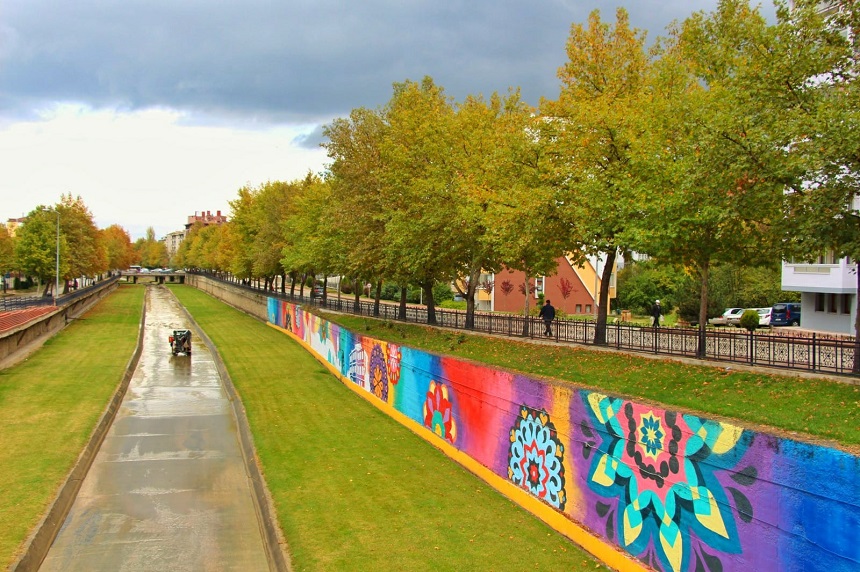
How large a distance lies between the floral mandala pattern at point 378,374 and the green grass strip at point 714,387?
13.3 feet

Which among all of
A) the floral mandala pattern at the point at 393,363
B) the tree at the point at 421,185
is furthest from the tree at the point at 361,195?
the floral mandala pattern at the point at 393,363

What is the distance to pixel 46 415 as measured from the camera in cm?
2673

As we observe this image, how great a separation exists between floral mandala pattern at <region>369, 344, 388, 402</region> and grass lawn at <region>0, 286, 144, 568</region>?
10.8m

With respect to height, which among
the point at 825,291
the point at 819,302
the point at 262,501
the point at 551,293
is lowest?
the point at 262,501

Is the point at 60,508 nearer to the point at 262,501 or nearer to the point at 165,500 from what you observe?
the point at 165,500

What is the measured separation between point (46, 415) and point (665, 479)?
23.7 meters

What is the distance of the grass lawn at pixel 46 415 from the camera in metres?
16.8

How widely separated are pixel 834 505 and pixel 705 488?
7.48 ft

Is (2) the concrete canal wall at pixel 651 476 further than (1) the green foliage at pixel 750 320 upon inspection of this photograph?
No

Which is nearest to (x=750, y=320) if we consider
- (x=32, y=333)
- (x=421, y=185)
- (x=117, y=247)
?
(x=421, y=185)

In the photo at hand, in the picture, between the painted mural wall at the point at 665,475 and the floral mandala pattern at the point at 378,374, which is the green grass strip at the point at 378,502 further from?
the painted mural wall at the point at 665,475

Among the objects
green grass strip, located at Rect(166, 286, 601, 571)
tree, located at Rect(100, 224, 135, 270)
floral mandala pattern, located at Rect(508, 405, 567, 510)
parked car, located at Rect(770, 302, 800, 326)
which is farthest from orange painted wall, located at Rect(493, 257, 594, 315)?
tree, located at Rect(100, 224, 135, 270)

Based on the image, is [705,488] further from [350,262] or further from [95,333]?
[95,333]

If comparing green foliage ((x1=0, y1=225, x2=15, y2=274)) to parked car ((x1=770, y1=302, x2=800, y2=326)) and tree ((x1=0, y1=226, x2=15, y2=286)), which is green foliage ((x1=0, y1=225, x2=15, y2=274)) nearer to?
tree ((x1=0, y1=226, x2=15, y2=286))
